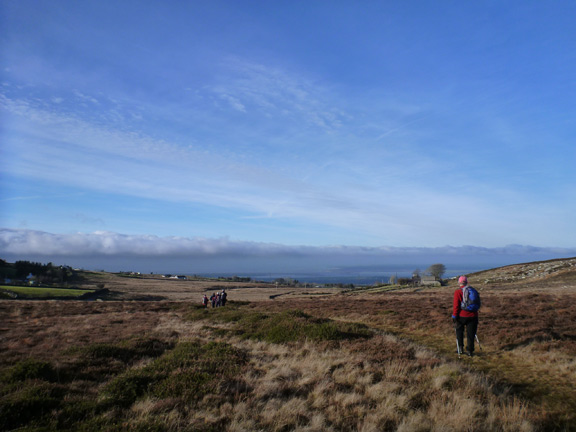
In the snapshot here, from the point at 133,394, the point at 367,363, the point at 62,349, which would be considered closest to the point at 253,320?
the point at 62,349

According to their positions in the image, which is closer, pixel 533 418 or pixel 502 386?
pixel 533 418

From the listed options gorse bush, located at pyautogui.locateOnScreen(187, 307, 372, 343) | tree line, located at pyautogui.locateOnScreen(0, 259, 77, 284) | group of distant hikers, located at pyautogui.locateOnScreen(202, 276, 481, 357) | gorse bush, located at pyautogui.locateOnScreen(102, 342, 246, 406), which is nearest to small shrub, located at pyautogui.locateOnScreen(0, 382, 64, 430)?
gorse bush, located at pyautogui.locateOnScreen(102, 342, 246, 406)

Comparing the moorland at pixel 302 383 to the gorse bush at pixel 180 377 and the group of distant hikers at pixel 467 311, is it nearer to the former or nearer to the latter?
the gorse bush at pixel 180 377

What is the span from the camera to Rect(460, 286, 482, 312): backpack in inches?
407

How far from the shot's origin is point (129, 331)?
57.2 feet

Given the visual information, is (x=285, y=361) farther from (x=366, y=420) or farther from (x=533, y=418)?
(x=533, y=418)

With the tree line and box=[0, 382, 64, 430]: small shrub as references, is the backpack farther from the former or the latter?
the tree line

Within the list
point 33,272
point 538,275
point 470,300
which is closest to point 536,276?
point 538,275

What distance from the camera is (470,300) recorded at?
1041 cm

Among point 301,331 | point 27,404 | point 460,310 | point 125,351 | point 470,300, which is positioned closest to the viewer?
point 27,404

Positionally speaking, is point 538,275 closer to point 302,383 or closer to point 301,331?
point 301,331

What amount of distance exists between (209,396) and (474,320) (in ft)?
27.9

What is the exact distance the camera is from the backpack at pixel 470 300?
1034cm

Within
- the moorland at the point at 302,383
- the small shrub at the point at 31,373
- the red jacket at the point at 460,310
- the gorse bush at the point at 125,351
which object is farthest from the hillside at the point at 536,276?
the small shrub at the point at 31,373
